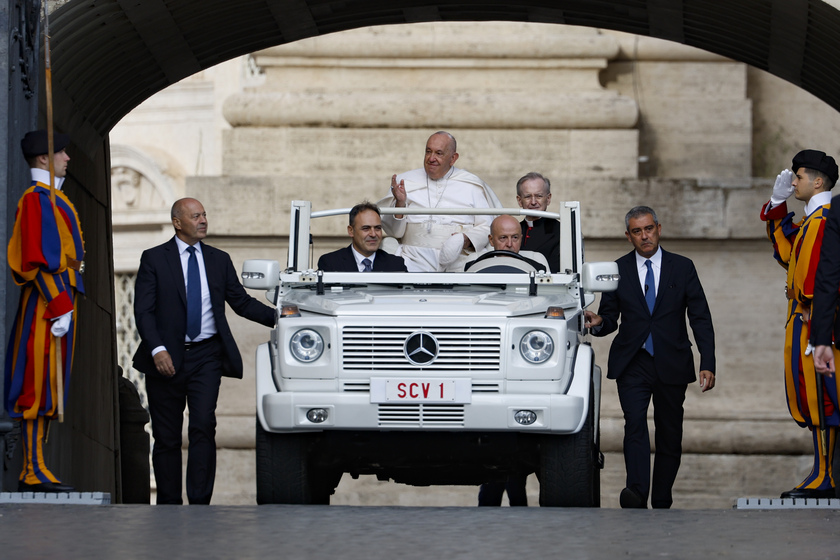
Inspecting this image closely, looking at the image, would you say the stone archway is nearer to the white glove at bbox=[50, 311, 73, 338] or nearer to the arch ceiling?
the arch ceiling

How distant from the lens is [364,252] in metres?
10.9

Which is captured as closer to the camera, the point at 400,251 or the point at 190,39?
the point at 400,251

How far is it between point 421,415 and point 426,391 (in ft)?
0.43

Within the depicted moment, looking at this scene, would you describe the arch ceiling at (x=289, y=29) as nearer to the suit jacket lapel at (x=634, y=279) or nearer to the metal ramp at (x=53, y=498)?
the suit jacket lapel at (x=634, y=279)

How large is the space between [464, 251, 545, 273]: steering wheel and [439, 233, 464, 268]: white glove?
53 centimetres

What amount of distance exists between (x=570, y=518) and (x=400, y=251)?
3.54m

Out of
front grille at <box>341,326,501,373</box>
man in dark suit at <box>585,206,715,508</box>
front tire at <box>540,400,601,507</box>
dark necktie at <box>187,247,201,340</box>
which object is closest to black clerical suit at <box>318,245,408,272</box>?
dark necktie at <box>187,247,201,340</box>

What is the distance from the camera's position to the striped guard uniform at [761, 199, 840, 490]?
1005 cm

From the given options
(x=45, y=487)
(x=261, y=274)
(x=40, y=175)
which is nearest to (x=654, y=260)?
(x=261, y=274)

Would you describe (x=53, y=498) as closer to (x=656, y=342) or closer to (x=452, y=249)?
(x=452, y=249)

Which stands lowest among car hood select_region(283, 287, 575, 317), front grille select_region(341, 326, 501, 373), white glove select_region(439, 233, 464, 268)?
front grille select_region(341, 326, 501, 373)

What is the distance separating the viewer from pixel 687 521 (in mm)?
8609

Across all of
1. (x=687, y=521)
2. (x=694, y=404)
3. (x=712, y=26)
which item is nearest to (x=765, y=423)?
(x=694, y=404)

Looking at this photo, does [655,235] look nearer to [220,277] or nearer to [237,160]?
[220,277]
